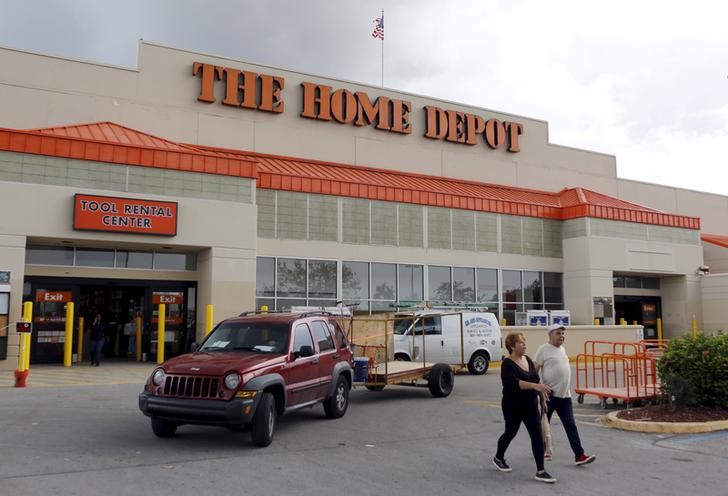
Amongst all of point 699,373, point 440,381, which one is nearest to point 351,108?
point 440,381

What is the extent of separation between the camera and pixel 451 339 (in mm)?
18531

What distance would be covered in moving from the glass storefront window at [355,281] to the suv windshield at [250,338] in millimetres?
15079

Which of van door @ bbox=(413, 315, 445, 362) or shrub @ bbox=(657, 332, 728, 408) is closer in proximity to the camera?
shrub @ bbox=(657, 332, 728, 408)

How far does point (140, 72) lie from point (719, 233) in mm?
→ 39222

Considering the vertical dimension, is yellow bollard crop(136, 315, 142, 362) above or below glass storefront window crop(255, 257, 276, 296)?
below

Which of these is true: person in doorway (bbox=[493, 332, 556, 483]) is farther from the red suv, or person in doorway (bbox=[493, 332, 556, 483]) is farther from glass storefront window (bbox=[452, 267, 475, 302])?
glass storefront window (bbox=[452, 267, 475, 302])

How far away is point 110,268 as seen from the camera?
20.9 meters

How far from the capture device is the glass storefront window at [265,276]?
23438 mm

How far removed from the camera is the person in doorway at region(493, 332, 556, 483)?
7.02 metres

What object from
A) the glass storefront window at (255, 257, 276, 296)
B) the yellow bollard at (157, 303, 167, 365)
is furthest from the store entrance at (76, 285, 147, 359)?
the glass storefront window at (255, 257, 276, 296)

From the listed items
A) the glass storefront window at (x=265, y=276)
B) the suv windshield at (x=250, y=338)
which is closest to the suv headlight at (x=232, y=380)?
the suv windshield at (x=250, y=338)

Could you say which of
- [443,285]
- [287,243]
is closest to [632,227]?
[443,285]

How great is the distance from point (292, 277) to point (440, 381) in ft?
37.0

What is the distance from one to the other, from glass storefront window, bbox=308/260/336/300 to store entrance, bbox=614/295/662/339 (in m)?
16.6
